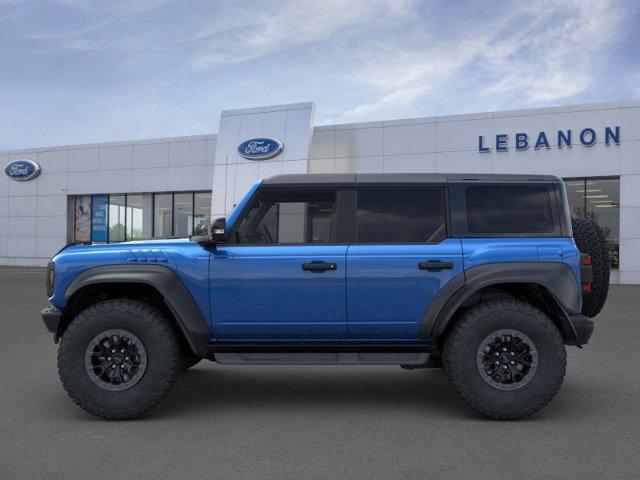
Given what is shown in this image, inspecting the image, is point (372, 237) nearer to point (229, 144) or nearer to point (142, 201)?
point (229, 144)

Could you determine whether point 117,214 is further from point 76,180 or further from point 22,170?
point 22,170

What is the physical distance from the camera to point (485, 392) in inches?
183

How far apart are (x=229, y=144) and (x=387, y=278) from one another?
71.0 feet

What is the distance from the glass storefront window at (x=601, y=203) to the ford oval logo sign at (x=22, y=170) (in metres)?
24.8

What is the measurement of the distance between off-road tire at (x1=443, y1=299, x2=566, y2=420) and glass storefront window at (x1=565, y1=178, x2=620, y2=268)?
18.3 m

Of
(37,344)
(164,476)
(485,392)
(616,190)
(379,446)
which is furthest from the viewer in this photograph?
(616,190)

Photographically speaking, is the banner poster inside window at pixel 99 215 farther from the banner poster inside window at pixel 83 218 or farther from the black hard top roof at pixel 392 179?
the black hard top roof at pixel 392 179

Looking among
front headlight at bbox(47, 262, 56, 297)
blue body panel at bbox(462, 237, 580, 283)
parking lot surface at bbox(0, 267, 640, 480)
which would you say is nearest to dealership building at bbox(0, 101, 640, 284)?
parking lot surface at bbox(0, 267, 640, 480)

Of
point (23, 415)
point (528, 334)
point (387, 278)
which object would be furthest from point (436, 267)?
point (23, 415)

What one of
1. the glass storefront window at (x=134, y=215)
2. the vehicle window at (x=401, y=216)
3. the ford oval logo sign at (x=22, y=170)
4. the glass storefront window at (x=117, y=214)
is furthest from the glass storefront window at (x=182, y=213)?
the vehicle window at (x=401, y=216)

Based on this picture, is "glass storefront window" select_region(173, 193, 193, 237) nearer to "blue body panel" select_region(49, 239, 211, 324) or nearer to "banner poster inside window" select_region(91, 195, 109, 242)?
"banner poster inside window" select_region(91, 195, 109, 242)

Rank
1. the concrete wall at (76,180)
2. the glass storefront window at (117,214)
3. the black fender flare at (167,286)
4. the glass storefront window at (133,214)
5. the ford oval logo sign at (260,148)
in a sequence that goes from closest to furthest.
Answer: the black fender flare at (167,286)
the ford oval logo sign at (260,148)
the concrete wall at (76,180)
the glass storefront window at (133,214)
the glass storefront window at (117,214)

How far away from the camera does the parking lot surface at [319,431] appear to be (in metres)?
3.68

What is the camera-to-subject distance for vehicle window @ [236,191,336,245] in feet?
16.1
